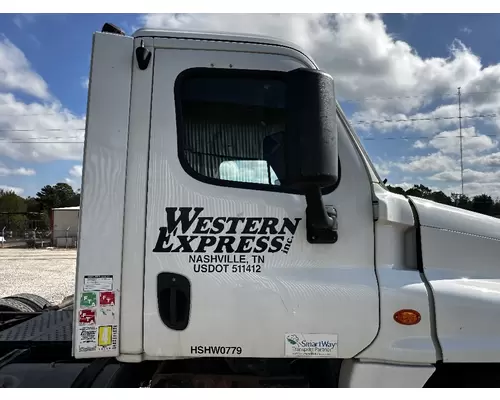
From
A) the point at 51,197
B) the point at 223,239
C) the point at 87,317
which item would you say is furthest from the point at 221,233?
the point at 51,197

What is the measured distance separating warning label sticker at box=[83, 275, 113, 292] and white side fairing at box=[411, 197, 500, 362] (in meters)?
1.57

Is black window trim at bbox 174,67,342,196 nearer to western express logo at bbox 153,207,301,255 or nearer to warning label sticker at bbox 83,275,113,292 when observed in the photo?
western express logo at bbox 153,207,301,255

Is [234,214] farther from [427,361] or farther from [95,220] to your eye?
[427,361]

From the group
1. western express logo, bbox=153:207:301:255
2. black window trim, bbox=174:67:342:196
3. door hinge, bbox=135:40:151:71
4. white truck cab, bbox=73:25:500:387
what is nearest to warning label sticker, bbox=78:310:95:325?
white truck cab, bbox=73:25:500:387

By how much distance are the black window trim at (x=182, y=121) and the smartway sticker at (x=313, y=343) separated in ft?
2.27

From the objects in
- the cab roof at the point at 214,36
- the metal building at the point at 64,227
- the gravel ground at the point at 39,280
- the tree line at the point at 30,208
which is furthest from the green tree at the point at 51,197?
the cab roof at the point at 214,36

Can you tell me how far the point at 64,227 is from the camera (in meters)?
30.3

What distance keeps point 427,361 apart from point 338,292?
536 millimetres

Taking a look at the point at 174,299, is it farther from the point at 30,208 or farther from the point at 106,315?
the point at 30,208

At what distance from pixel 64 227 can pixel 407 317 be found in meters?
31.5

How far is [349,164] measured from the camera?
2.22 m

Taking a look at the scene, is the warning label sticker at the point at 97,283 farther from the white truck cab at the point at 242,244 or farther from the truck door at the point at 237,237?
the truck door at the point at 237,237

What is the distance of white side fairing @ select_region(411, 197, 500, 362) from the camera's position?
2051 mm

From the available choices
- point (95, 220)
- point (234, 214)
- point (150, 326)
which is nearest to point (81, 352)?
point (150, 326)
